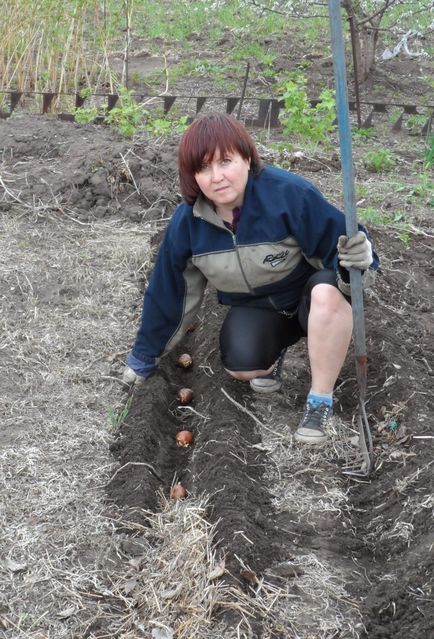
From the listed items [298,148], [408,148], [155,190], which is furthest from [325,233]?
[408,148]

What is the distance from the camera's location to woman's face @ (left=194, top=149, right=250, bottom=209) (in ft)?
11.2

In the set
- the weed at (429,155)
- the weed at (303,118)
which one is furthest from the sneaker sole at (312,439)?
the weed at (429,155)

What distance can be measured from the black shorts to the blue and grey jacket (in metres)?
0.05

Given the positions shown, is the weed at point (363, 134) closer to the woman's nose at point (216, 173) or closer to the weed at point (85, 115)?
the weed at point (85, 115)

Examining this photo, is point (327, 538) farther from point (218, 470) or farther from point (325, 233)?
point (325, 233)

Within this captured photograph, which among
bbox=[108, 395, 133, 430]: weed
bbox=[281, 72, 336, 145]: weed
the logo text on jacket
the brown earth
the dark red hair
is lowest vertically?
bbox=[108, 395, 133, 430]: weed

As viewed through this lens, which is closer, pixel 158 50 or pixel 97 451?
pixel 97 451

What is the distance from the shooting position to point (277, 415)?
162 inches

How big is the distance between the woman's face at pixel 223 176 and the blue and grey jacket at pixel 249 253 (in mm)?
115

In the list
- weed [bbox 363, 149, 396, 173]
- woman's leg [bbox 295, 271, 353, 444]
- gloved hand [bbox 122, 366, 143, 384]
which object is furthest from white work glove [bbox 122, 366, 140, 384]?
weed [bbox 363, 149, 396, 173]

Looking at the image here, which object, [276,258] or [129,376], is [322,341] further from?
[129,376]

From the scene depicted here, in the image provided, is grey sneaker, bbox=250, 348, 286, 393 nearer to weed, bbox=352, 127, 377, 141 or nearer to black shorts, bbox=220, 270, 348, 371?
black shorts, bbox=220, 270, 348, 371

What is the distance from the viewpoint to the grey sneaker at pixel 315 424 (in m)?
3.81

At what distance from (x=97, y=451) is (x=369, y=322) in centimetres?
157
